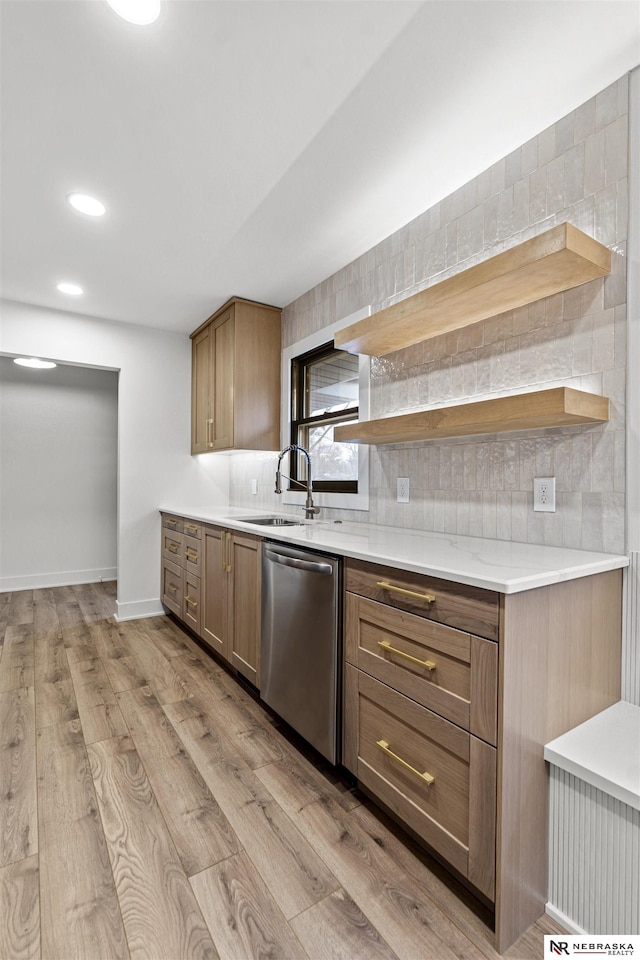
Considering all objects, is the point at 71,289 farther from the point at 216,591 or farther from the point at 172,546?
the point at 216,591

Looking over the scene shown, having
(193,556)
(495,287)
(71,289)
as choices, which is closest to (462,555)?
(495,287)

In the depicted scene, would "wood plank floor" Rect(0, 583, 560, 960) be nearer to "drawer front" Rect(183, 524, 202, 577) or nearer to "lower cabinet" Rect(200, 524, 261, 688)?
"lower cabinet" Rect(200, 524, 261, 688)


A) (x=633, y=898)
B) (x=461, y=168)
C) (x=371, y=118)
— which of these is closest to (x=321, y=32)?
(x=371, y=118)

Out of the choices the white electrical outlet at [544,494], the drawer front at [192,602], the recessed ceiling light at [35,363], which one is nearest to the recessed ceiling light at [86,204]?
the drawer front at [192,602]

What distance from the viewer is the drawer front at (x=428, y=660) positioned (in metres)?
1.17

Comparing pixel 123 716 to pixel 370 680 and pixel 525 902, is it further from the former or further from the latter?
pixel 525 902

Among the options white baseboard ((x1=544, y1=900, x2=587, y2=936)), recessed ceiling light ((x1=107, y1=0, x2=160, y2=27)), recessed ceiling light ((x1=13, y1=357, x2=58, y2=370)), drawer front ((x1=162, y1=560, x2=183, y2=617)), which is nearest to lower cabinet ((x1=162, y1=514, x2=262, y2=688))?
drawer front ((x1=162, y1=560, x2=183, y2=617))

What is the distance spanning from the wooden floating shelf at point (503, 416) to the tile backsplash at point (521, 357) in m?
0.09

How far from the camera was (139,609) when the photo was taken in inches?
156

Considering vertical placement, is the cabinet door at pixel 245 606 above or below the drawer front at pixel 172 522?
below

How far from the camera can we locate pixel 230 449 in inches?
137

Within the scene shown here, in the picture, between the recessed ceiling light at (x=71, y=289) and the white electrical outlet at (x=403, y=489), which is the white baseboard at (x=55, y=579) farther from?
the white electrical outlet at (x=403, y=489)

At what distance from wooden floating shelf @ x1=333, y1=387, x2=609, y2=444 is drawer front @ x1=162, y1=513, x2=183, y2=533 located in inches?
79.6

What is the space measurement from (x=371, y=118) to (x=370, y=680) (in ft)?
6.49
